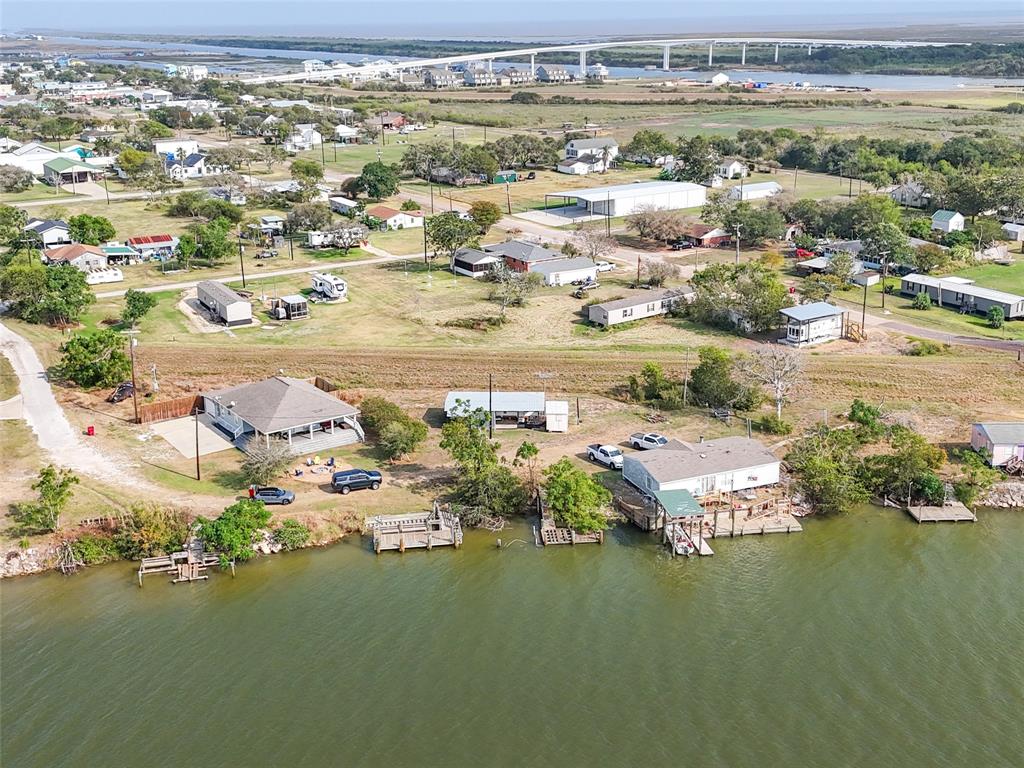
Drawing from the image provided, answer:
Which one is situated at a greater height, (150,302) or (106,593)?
(150,302)

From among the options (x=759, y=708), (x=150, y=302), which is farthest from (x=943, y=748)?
(x=150, y=302)

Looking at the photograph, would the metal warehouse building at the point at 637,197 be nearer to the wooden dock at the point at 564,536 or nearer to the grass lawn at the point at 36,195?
the grass lawn at the point at 36,195

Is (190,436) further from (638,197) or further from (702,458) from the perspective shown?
(638,197)

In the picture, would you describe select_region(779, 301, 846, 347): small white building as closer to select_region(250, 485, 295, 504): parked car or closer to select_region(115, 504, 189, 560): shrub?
select_region(250, 485, 295, 504): parked car

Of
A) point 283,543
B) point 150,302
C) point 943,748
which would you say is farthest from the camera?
point 150,302

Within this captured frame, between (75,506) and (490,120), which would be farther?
(490,120)

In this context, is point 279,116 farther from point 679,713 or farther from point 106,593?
point 679,713
